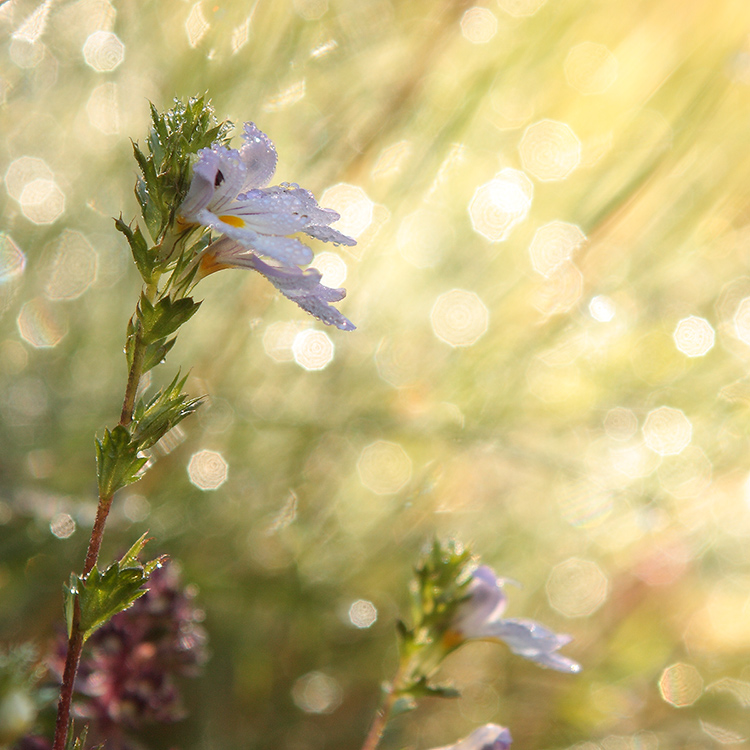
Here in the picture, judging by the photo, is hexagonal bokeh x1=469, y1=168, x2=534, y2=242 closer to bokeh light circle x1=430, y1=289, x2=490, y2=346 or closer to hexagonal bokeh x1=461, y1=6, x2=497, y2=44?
bokeh light circle x1=430, y1=289, x2=490, y2=346

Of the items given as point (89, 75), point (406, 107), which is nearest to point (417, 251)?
point (406, 107)

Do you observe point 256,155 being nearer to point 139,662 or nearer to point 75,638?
point 75,638

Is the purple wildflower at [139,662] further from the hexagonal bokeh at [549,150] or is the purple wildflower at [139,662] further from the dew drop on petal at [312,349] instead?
the hexagonal bokeh at [549,150]

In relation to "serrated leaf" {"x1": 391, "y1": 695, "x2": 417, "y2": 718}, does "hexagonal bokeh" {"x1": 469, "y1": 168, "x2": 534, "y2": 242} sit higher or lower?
higher

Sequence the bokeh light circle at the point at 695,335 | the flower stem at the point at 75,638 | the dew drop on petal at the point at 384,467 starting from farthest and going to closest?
the dew drop on petal at the point at 384,467
the bokeh light circle at the point at 695,335
the flower stem at the point at 75,638

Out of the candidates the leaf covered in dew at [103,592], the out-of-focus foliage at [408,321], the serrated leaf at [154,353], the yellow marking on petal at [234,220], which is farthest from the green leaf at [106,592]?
the out-of-focus foliage at [408,321]

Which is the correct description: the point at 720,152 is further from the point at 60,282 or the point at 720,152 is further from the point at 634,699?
the point at 60,282

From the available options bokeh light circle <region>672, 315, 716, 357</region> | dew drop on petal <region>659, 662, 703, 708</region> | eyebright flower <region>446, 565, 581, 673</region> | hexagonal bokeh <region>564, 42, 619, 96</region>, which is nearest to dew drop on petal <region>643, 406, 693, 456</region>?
bokeh light circle <region>672, 315, 716, 357</region>
